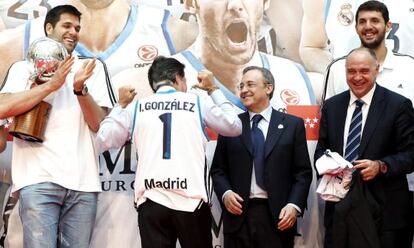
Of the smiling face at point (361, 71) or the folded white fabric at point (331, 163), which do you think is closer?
the folded white fabric at point (331, 163)

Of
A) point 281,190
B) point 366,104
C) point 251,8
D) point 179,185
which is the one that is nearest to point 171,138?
point 179,185

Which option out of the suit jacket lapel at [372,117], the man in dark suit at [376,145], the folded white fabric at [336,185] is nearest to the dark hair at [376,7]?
the man in dark suit at [376,145]

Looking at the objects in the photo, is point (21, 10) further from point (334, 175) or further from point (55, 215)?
point (334, 175)

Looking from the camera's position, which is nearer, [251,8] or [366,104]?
[366,104]

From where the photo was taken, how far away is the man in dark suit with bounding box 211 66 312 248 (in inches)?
153

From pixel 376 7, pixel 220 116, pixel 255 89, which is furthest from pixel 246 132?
pixel 376 7

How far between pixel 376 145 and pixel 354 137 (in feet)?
0.51

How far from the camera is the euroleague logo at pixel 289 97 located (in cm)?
468

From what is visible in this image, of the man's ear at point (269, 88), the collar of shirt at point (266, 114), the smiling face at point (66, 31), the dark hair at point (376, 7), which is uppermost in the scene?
the dark hair at point (376, 7)

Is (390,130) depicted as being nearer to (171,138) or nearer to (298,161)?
(298,161)

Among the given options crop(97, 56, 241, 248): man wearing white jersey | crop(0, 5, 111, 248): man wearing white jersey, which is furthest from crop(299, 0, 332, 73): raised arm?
crop(0, 5, 111, 248): man wearing white jersey

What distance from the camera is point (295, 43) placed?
4703mm

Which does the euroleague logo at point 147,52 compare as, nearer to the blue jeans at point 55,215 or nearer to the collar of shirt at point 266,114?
the collar of shirt at point 266,114

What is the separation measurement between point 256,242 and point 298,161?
24.4 inches
